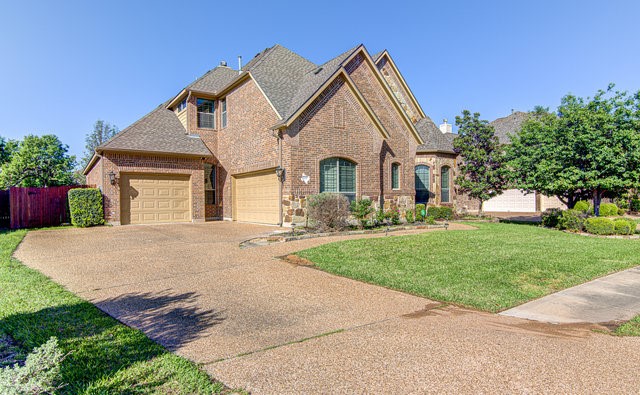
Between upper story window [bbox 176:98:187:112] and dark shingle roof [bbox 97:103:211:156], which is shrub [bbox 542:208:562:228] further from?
upper story window [bbox 176:98:187:112]

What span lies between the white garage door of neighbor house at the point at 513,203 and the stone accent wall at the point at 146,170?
22329 millimetres

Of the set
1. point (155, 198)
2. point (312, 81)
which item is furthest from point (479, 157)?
point (155, 198)

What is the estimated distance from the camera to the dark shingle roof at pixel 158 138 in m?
17.0

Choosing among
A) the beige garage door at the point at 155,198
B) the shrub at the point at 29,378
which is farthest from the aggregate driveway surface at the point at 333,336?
the beige garage door at the point at 155,198

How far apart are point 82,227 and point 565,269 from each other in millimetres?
17025

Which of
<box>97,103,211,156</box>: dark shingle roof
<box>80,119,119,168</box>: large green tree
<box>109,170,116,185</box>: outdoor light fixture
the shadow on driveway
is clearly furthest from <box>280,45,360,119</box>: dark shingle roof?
<box>80,119,119,168</box>: large green tree

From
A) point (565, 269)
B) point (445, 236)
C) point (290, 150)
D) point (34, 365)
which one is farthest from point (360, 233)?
point (34, 365)

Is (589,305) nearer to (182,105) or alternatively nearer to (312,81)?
(312,81)

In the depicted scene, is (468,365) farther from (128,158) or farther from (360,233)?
(128,158)

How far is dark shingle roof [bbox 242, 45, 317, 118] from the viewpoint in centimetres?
1597

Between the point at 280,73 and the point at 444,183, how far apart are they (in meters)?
12.1

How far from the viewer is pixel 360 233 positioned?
502 inches

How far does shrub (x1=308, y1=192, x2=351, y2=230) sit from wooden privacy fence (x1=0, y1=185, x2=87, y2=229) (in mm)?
12031

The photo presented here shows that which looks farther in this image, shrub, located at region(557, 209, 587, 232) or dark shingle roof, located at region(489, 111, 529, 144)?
dark shingle roof, located at region(489, 111, 529, 144)
